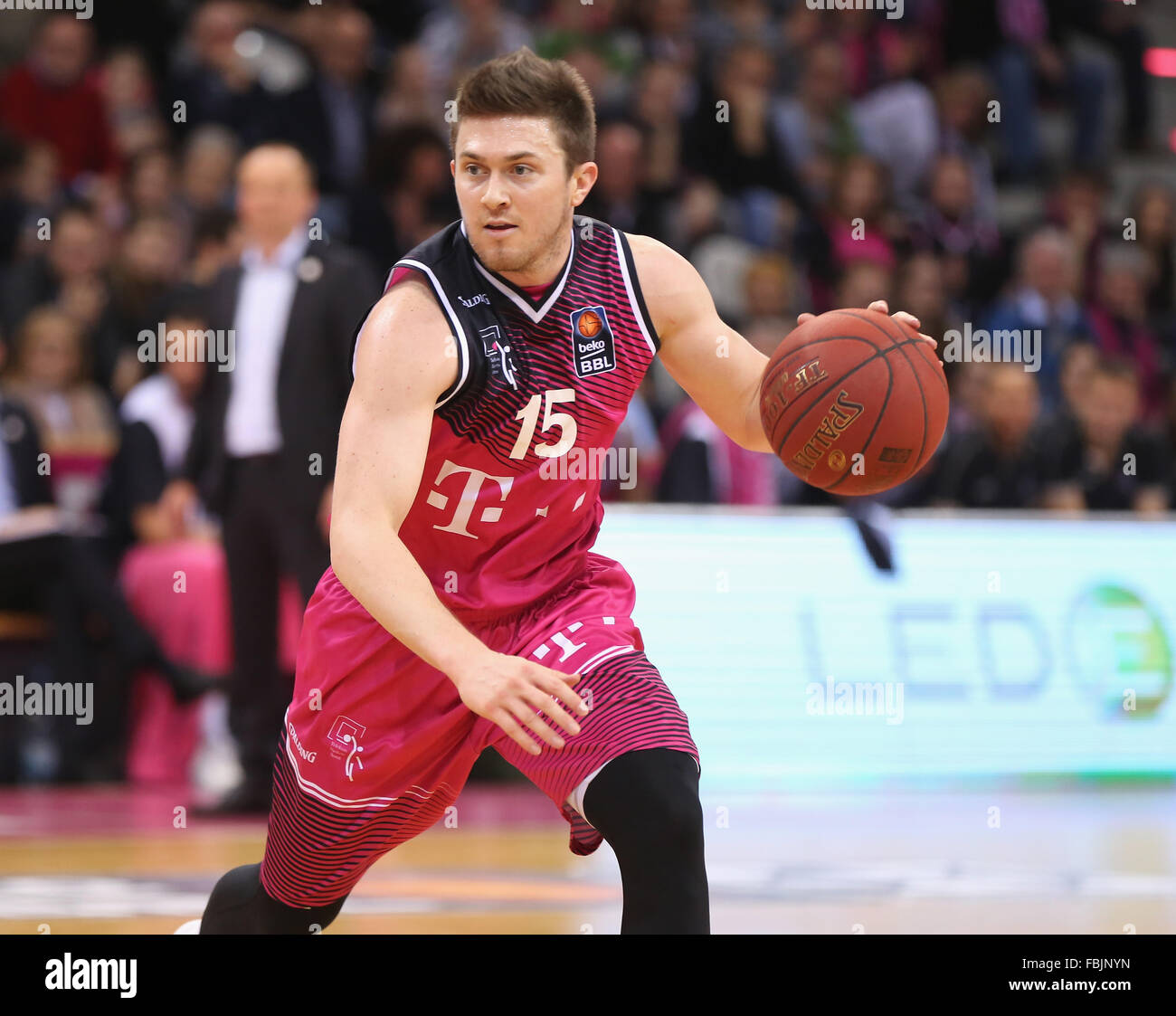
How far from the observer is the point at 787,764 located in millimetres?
8070

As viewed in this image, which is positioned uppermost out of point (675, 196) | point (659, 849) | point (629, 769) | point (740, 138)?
point (740, 138)

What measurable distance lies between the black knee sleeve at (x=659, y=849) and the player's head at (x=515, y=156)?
1.15m

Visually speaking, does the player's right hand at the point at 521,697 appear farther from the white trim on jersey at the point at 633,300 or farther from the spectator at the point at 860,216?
the spectator at the point at 860,216

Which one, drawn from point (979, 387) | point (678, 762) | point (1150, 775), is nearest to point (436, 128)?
point (979, 387)

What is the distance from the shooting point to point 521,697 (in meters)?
3.05

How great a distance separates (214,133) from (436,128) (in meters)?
1.49

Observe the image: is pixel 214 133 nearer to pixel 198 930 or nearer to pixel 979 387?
pixel 979 387

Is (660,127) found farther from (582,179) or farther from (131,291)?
(582,179)

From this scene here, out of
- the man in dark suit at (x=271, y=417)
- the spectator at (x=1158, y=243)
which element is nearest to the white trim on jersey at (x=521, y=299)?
the man in dark suit at (x=271, y=417)

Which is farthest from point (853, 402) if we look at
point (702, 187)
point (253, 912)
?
point (702, 187)

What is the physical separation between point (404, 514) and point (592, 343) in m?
0.63

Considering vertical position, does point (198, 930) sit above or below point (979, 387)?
below

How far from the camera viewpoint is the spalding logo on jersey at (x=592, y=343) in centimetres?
370
